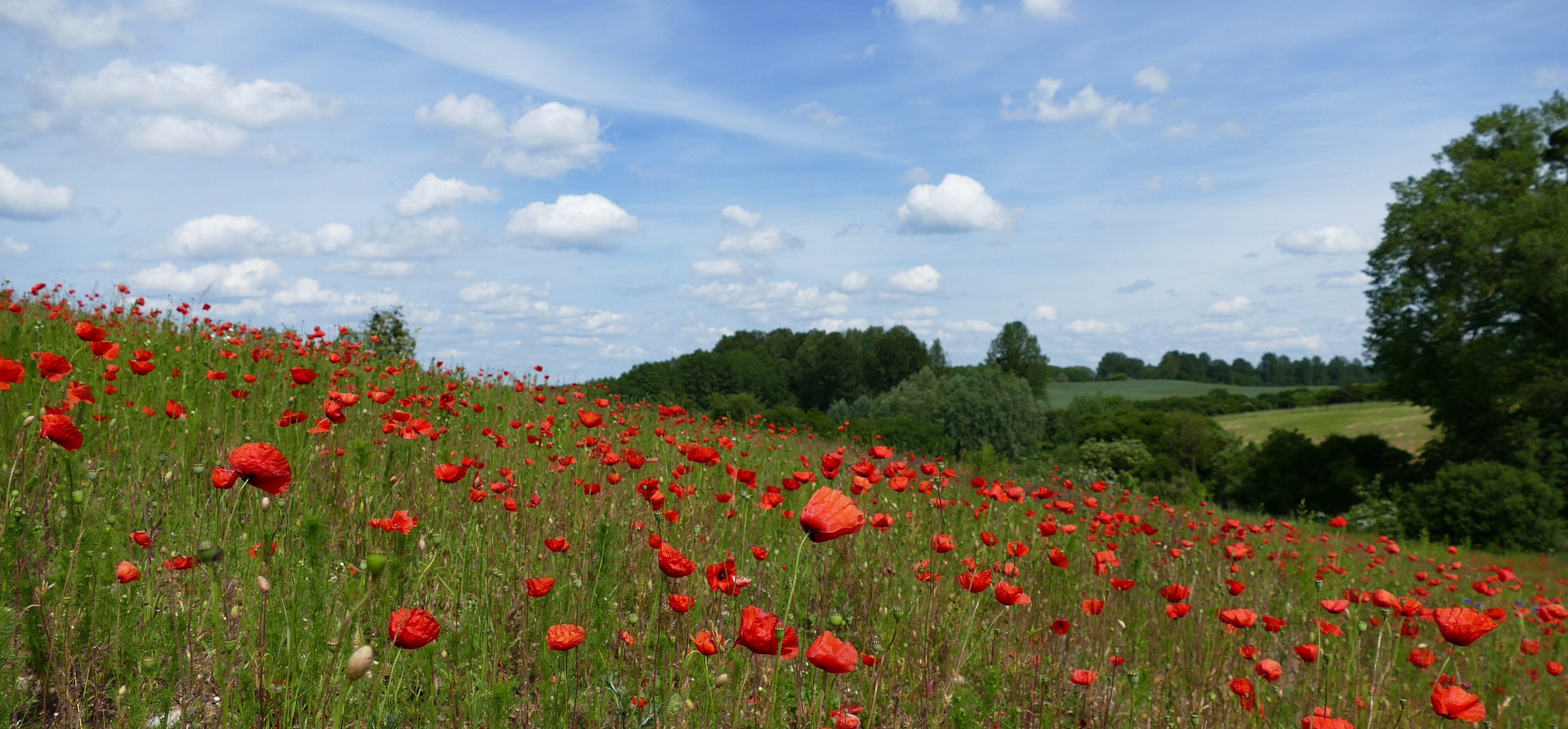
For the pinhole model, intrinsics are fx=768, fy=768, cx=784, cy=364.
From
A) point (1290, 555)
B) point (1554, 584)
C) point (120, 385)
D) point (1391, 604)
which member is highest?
point (120, 385)

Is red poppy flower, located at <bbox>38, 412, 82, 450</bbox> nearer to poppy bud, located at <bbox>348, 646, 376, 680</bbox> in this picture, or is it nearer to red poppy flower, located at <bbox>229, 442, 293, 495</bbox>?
red poppy flower, located at <bbox>229, 442, 293, 495</bbox>

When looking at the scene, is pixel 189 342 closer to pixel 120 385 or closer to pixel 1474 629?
pixel 120 385

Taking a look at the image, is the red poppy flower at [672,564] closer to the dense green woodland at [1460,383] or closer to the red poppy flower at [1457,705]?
the red poppy flower at [1457,705]

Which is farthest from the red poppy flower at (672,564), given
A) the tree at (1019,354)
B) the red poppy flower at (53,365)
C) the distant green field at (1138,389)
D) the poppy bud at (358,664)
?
the distant green field at (1138,389)

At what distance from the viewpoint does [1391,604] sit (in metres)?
3.29

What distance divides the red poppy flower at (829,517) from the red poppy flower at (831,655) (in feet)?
0.72

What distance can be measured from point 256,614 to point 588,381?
7322 mm

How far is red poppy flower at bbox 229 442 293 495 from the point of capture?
162cm

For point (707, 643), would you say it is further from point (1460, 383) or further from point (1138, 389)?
point (1138, 389)

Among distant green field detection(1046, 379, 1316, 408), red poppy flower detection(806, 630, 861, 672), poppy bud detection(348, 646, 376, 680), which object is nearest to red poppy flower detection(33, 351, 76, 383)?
poppy bud detection(348, 646, 376, 680)

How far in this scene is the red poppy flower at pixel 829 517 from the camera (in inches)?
69.1

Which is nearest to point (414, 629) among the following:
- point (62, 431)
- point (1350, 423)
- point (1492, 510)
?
point (62, 431)

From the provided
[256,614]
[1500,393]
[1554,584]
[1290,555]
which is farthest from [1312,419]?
[256,614]

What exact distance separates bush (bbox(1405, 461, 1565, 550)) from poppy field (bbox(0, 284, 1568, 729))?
19756 millimetres
